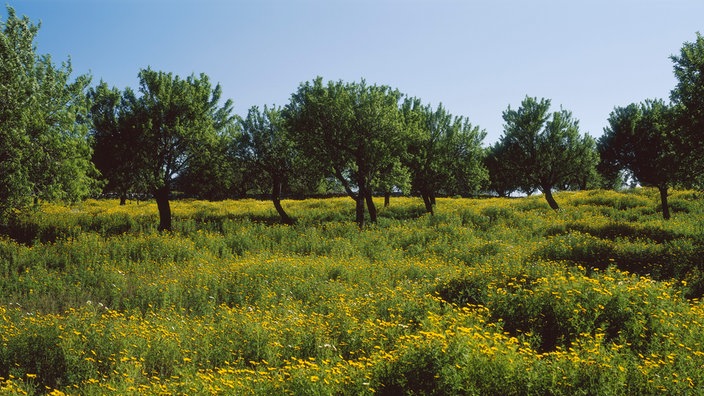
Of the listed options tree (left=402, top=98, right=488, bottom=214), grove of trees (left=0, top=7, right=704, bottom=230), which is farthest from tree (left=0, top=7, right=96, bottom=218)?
tree (left=402, top=98, right=488, bottom=214)

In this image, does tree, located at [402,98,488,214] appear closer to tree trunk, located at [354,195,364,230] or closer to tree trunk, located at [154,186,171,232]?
tree trunk, located at [354,195,364,230]

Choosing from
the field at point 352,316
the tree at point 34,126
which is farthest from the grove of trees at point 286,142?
the field at point 352,316

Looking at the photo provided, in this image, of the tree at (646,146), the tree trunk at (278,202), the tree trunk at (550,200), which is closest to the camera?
the tree at (646,146)

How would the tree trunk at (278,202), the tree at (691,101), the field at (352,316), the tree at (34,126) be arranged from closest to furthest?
1. the field at (352,316)
2. the tree at (34,126)
3. the tree at (691,101)
4. the tree trunk at (278,202)

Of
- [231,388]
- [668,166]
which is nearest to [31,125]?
[231,388]

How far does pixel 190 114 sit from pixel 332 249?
556 inches

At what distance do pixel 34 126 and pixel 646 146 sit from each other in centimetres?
4108

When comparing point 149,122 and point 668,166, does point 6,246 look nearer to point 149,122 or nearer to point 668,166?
point 149,122

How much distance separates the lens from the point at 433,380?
5.73 metres

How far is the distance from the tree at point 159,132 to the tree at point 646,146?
83.5ft

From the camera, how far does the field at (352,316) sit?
232 inches

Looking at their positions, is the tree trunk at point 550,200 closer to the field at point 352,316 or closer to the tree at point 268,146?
the field at point 352,316

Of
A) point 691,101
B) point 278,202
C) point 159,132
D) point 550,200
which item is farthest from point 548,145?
point 159,132

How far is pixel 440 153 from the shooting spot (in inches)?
1366
